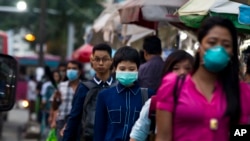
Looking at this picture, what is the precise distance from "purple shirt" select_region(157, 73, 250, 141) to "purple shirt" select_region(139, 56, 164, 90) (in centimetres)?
514

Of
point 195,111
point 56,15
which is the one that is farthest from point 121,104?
point 56,15

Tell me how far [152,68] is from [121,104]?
108 inches

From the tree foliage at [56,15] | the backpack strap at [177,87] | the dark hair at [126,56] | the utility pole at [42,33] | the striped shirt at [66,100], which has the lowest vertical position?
the striped shirt at [66,100]

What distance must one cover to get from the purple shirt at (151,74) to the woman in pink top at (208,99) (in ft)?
16.8

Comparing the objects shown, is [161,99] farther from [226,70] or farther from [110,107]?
[110,107]

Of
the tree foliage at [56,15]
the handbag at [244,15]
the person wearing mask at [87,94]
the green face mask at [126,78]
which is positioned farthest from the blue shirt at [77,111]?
the tree foliage at [56,15]

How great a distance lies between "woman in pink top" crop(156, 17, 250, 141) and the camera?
203 inches

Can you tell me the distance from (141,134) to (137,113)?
1416mm

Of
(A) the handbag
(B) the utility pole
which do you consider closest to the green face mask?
(A) the handbag

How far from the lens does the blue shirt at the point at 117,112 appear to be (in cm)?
775

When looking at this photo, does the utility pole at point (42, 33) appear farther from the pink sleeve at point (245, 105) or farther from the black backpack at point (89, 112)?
the pink sleeve at point (245, 105)

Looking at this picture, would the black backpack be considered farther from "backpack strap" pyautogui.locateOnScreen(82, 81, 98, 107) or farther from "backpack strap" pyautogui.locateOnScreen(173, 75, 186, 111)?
"backpack strap" pyautogui.locateOnScreen(173, 75, 186, 111)

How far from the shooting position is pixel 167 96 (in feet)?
17.3

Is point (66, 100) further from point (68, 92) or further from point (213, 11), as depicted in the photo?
point (213, 11)
